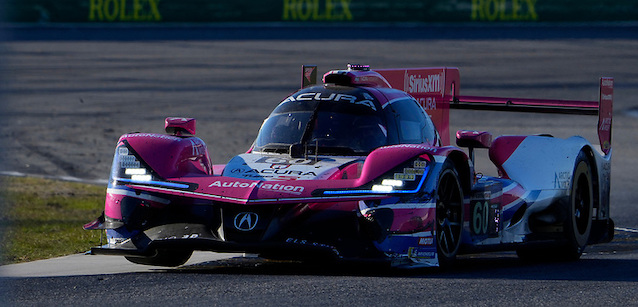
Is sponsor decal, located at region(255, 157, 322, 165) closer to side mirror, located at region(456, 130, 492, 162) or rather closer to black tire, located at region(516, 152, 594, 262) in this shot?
side mirror, located at region(456, 130, 492, 162)

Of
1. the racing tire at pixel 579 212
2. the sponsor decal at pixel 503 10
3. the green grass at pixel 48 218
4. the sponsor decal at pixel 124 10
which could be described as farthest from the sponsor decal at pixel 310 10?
the racing tire at pixel 579 212

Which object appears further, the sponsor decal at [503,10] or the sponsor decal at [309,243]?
the sponsor decal at [503,10]

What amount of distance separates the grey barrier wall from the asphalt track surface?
1111mm

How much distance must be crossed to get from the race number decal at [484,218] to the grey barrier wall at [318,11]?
27001 millimetres

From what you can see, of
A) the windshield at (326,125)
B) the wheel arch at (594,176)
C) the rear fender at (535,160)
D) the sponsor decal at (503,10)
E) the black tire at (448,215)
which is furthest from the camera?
the sponsor decal at (503,10)

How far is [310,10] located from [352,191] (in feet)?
96.8

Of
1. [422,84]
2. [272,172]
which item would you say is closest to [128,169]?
[272,172]

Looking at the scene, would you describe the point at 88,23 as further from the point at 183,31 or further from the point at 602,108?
the point at 602,108

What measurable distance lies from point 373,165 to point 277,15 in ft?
96.1

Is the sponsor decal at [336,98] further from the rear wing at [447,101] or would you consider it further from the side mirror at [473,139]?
the rear wing at [447,101]

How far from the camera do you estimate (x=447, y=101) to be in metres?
9.87

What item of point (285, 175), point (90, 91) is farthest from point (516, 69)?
point (285, 175)

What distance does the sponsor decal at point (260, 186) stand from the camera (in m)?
6.55

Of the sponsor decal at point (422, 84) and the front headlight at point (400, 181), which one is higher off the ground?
the sponsor decal at point (422, 84)
